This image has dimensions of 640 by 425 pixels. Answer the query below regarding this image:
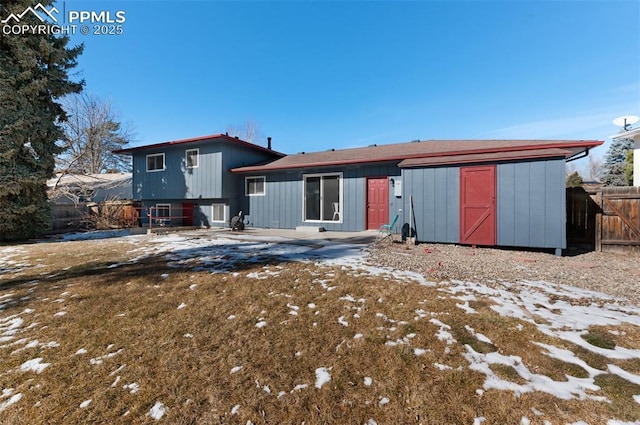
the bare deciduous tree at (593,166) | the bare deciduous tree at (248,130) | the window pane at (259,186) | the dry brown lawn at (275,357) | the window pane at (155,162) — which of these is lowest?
the dry brown lawn at (275,357)

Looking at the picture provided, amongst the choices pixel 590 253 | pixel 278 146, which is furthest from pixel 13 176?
pixel 278 146

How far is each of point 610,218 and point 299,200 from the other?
9118 mm

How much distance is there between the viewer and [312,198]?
34.5 feet

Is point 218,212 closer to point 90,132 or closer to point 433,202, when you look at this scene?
point 433,202

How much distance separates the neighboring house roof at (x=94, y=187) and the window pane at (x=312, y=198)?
14.9 meters

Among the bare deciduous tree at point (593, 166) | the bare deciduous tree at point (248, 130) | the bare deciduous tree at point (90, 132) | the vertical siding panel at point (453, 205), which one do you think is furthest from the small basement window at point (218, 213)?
the bare deciduous tree at point (593, 166)

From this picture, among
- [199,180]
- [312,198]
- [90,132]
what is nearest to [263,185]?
[312,198]

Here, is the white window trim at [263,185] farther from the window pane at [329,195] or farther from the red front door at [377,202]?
the red front door at [377,202]

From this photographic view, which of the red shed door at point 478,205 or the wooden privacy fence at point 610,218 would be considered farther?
the red shed door at point 478,205

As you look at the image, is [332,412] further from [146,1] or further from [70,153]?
[70,153]

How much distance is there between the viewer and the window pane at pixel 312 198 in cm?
1040

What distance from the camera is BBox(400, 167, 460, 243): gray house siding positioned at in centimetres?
688

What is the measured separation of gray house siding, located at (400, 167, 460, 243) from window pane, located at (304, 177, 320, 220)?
3865mm

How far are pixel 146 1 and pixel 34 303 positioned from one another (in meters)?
9.35
